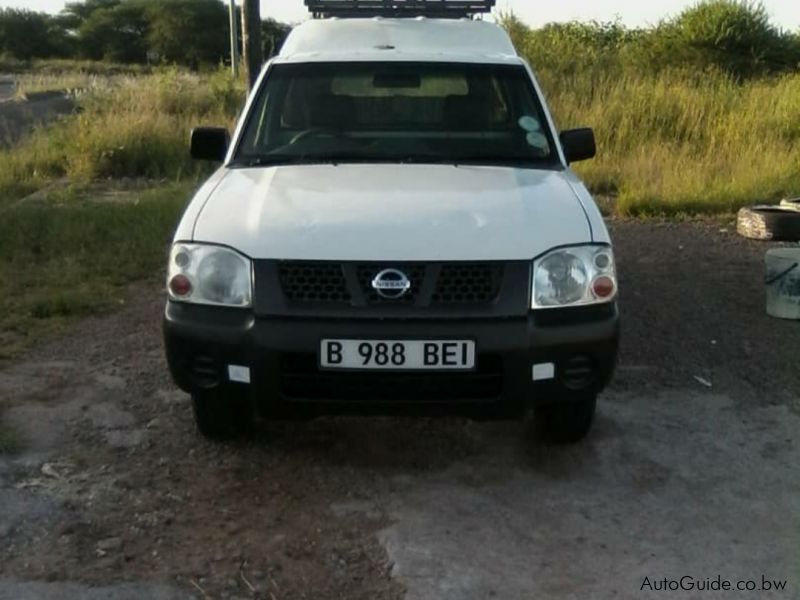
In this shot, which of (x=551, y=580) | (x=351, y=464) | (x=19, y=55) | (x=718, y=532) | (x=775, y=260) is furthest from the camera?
(x=19, y=55)

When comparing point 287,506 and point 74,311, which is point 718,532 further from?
point 74,311

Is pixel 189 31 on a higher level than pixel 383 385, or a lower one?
lower

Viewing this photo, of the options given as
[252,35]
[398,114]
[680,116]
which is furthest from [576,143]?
[680,116]

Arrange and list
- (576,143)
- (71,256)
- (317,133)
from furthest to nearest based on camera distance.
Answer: (71,256) → (576,143) → (317,133)

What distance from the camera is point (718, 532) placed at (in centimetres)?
382

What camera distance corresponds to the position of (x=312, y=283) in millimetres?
3943

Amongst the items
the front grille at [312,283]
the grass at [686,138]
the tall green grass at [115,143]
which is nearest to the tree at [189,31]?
the tall green grass at [115,143]

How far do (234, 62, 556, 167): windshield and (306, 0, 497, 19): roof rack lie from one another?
2212mm

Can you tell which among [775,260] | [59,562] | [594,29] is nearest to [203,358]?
[59,562]

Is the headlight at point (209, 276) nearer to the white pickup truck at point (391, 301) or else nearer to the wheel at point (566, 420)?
the white pickup truck at point (391, 301)

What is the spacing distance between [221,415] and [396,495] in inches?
32.7

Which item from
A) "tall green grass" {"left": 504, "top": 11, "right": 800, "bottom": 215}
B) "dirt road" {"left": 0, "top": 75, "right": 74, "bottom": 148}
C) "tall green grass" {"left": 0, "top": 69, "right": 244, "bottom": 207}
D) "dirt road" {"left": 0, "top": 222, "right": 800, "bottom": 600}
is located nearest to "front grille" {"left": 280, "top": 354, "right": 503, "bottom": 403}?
"dirt road" {"left": 0, "top": 222, "right": 800, "bottom": 600}

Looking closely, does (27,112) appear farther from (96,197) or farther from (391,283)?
(391,283)

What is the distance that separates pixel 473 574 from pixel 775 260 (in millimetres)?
3845
